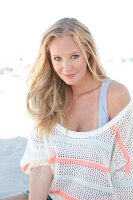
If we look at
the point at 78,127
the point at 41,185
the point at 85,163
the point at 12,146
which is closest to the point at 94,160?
the point at 85,163

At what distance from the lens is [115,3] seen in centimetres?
3559

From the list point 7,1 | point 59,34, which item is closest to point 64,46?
point 59,34

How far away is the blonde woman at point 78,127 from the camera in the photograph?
1450 mm

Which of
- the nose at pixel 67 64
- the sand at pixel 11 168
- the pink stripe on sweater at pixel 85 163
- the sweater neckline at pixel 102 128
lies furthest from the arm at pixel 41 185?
the sand at pixel 11 168

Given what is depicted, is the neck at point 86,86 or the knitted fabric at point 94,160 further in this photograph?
the neck at point 86,86

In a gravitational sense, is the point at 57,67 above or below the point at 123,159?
above

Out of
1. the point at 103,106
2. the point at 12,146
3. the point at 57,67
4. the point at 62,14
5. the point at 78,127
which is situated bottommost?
the point at 12,146

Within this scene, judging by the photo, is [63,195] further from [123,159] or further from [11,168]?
[11,168]

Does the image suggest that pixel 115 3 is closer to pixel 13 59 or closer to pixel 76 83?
pixel 13 59

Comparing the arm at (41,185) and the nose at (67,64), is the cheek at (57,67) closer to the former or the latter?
the nose at (67,64)

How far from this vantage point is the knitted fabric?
145 centimetres

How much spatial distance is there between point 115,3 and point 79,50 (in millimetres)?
35703

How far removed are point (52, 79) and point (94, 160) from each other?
1.40 feet

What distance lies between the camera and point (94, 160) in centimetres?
144
